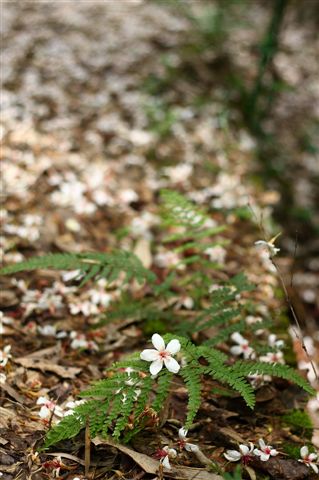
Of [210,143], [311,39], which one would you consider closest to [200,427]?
[210,143]

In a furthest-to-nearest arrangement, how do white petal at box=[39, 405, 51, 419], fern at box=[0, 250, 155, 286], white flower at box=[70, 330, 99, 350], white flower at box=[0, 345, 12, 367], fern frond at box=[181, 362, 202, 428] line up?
white flower at box=[70, 330, 99, 350] < fern at box=[0, 250, 155, 286] < white flower at box=[0, 345, 12, 367] < white petal at box=[39, 405, 51, 419] < fern frond at box=[181, 362, 202, 428]

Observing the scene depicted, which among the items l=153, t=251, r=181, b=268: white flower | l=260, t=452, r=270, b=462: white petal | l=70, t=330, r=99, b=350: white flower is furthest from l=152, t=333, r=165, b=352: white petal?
l=153, t=251, r=181, b=268: white flower

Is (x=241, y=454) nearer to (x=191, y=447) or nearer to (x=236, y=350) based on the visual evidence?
(x=191, y=447)

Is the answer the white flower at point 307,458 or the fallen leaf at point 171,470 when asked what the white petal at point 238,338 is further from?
the fallen leaf at point 171,470

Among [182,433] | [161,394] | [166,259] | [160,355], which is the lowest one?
[166,259]

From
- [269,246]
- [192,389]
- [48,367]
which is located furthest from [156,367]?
[48,367]

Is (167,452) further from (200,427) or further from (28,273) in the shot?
(28,273)

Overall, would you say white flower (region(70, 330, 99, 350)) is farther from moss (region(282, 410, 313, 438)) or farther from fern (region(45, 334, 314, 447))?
moss (region(282, 410, 313, 438))
